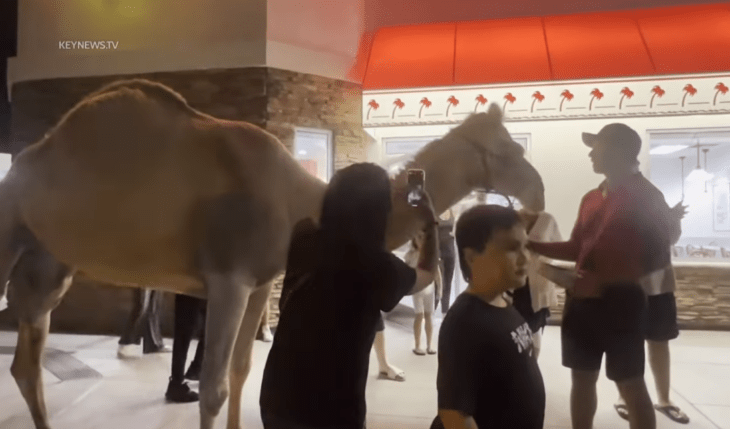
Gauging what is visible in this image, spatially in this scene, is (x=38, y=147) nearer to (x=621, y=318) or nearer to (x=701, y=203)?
(x=621, y=318)

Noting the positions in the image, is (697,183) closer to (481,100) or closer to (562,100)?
(562,100)

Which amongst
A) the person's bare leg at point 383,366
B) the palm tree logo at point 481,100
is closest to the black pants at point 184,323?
the person's bare leg at point 383,366

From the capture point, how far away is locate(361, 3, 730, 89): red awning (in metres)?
5.25

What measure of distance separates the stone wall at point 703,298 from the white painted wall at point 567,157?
914mm

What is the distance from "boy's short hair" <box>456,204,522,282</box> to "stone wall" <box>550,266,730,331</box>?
18.9 ft

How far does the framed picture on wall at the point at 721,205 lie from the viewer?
645cm

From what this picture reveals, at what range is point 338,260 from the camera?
158 cm

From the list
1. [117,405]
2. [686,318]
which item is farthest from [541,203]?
[686,318]

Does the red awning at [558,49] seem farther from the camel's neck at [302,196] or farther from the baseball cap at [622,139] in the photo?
the camel's neck at [302,196]

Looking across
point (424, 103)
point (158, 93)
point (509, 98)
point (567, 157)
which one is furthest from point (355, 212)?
point (567, 157)

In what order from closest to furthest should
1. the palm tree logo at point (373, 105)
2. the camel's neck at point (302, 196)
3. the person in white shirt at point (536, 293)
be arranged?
the camel's neck at point (302, 196)
the person in white shirt at point (536, 293)
the palm tree logo at point (373, 105)

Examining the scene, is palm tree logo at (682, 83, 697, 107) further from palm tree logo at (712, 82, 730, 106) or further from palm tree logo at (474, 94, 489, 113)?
palm tree logo at (474, 94, 489, 113)

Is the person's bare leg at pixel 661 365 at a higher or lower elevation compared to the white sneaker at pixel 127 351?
higher

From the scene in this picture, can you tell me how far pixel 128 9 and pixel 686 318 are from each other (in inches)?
290
